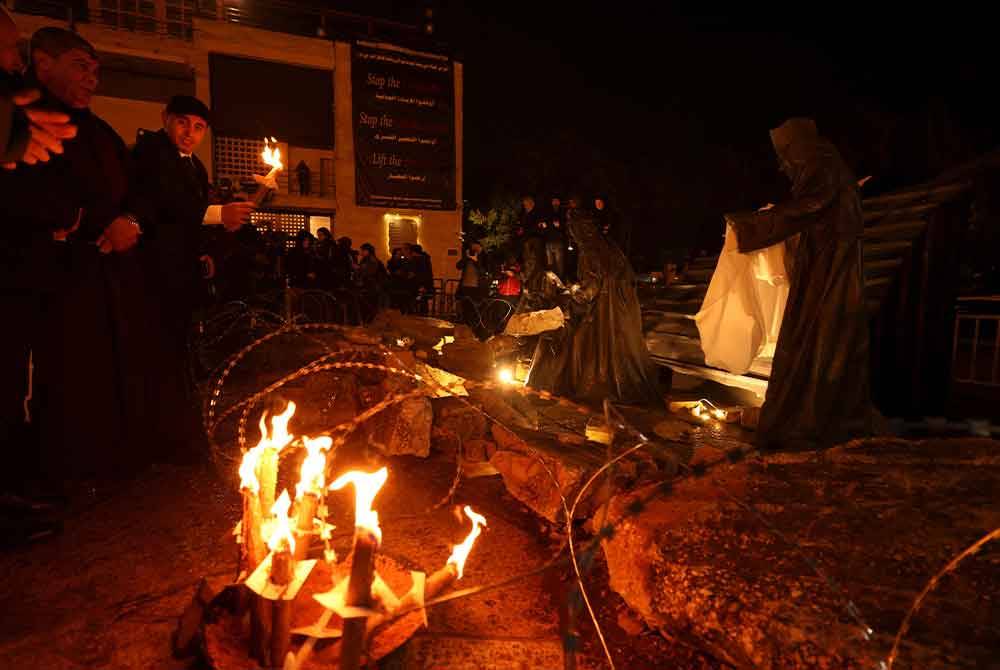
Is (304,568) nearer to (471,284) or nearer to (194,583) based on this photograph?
(194,583)

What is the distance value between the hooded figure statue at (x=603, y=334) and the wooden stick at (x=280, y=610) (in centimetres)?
489

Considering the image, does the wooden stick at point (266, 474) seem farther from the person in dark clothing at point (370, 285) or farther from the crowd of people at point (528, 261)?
the person in dark clothing at point (370, 285)

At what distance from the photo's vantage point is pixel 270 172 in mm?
3629

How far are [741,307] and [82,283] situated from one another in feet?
17.3

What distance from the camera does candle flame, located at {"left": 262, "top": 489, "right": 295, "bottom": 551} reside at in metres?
2.02

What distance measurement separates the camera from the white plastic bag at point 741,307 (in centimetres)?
550

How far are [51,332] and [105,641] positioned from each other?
6.55ft

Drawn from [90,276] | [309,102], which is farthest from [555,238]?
[309,102]

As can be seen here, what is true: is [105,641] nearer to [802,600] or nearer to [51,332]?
[51,332]

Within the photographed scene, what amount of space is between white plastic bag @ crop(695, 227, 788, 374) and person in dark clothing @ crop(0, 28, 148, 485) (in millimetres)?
4821

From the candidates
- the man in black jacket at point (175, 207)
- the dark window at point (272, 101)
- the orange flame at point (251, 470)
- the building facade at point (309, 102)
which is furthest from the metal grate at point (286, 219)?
the orange flame at point (251, 470)

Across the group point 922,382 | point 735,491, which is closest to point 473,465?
point 735,491

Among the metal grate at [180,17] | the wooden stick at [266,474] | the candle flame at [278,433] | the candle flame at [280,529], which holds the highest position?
the metal grate at [180,17]

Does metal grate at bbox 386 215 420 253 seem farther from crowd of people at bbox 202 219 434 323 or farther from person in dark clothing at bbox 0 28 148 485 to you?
person in dark clothing at bbox 0 28 148 485
